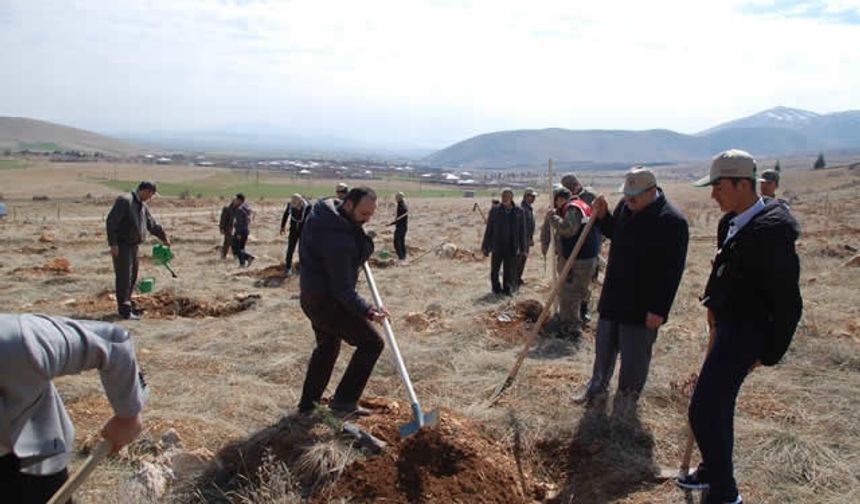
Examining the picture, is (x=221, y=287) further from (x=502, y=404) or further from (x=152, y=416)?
(x=502, y=404)

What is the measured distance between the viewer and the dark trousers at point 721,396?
139 inches

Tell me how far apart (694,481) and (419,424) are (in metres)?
1.77

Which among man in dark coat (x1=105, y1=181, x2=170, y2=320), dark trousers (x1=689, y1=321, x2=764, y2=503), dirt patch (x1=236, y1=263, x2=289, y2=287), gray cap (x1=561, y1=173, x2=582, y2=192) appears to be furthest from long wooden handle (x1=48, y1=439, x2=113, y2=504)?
dirt patch (x1=236, y1=263, x2=289, y2=287)

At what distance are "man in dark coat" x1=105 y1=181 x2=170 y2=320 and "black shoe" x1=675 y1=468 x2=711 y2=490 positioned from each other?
6887mm

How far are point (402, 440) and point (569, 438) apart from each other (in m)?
1.28

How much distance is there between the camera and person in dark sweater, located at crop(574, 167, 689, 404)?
4820 mm

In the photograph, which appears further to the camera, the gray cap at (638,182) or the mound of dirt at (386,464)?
the gray cap at (638,182)

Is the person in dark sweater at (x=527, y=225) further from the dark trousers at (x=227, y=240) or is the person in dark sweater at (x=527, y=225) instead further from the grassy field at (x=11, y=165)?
the grassy field at (x=11, y=165)

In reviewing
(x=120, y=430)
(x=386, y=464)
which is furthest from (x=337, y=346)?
(x=120, y=430)

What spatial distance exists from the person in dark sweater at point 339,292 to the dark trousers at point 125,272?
4714 mm

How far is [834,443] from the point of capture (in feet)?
15.7

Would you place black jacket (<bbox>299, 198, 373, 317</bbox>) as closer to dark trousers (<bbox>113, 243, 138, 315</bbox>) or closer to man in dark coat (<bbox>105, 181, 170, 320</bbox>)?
man in dark coat (<bbox>105, 181, 170, 320</bbox>)

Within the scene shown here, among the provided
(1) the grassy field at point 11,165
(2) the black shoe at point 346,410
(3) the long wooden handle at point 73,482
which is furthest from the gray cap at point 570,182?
(1) the grassy field at point 11,165

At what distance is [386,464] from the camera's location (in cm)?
433
